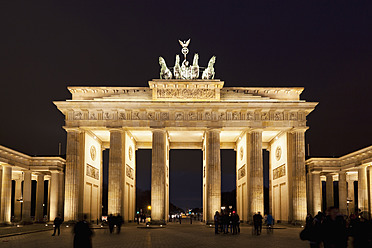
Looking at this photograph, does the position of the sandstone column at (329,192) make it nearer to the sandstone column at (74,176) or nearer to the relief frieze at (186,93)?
the relief frieze at (186,93)

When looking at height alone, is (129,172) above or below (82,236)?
above

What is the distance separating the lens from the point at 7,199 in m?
45.1

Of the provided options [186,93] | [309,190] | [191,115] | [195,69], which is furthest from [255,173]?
[195,69]

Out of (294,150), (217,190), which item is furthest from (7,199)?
(294,150)

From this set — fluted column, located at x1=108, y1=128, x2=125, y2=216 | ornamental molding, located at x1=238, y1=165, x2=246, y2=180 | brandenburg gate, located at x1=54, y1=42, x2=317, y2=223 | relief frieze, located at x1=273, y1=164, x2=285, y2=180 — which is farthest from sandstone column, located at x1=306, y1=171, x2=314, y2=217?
fluted column, located at x1=108, y1=128, x2=125, y2=216

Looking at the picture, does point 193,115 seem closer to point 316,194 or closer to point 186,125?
point 186,125

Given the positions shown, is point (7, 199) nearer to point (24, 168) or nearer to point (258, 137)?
point (24, 168)

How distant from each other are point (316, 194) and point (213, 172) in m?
13.3

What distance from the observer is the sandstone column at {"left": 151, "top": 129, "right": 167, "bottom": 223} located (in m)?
43.4

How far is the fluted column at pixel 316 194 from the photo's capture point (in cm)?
4659

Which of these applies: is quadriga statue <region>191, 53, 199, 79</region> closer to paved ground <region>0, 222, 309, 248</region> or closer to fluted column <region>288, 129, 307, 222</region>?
fluted column <region>288, 129, 307, 222</region>

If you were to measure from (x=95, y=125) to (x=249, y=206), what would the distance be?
17.7 m

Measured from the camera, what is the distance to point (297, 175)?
143 ft

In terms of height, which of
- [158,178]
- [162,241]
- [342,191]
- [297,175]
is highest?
[297,175]
